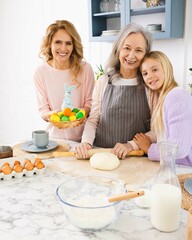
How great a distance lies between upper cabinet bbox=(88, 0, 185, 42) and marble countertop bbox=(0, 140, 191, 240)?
1996 millimetres

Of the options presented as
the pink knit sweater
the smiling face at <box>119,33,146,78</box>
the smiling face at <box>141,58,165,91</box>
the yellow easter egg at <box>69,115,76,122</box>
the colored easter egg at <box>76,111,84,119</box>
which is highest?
the smiling face at <box>119,33,146,78</box>

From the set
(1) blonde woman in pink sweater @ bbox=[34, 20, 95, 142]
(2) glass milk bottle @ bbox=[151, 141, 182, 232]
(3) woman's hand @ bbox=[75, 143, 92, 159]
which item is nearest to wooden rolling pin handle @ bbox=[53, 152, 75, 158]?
(3) woman's hand @ bbox=[75, 143, 92, 159]

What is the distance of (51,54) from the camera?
7.46ft

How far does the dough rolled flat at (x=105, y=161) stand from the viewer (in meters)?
1.40

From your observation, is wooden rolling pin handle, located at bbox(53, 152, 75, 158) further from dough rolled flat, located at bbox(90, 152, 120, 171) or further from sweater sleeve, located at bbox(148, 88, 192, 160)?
sweater sleeve, located at bbox(148, 88, 192, 160)

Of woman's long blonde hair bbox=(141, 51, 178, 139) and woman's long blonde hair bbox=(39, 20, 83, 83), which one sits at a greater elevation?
woman's long blonde hair bbox=(39, 20, 83, 83)

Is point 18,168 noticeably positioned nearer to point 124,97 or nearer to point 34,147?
point 34,147

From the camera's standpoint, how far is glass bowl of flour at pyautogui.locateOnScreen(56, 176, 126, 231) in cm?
90

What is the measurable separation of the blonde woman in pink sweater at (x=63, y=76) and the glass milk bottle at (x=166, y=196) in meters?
1.23

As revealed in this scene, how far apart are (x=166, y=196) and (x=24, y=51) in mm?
3615

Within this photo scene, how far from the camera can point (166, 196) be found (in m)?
0.91

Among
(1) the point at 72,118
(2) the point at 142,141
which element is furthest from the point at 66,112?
(2) the point at 142,141

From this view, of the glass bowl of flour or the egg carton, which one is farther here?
the egg carton

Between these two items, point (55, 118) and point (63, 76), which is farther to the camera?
point (63, 76)
